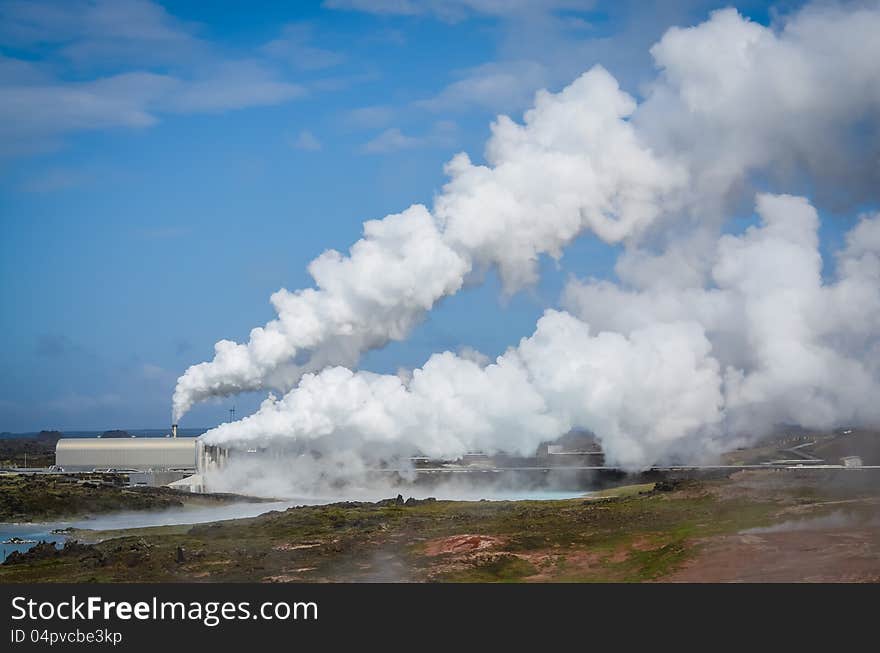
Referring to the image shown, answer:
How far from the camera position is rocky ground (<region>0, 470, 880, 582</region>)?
54.2m

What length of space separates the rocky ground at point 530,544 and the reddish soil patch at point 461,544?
0.07 meters

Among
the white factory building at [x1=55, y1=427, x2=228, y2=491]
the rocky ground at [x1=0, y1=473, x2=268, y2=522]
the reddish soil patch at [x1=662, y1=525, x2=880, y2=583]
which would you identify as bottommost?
the reddish soil patch at [x1=662, y1=525, x2=880, y2=583]

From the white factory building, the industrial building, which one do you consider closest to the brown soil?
the white factory building

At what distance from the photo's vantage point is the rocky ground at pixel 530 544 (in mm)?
54250

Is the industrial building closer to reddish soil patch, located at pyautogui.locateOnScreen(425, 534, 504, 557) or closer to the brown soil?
reddish soil patch, located at pyautogui.locateOnScreen(425, 534, 504, 557)

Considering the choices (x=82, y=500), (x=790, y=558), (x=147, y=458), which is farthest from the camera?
(x=147, y=458)

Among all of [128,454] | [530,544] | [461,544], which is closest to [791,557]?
[530,544]

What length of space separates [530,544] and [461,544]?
157 inches

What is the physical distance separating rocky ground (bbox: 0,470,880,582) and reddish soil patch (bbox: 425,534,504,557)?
68mm

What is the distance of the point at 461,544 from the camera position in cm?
6300

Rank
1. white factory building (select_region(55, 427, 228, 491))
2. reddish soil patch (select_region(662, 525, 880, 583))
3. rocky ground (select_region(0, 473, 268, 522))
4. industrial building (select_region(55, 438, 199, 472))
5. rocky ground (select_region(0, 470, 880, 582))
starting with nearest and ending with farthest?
reddish soil patch (select_region(662, 525, 880, 583)) → rocky ground (select_region(0, 470, 880, 582)) → rocky ground (select_region(0, 473, 268, 522)) → white factory building (select_region(55, 427, 228, 491)) → industrial building (select_region(55, 438, 199, 472))

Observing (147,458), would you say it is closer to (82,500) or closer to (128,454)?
(128,454)

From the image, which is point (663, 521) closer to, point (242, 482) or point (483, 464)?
point (483, 464)
